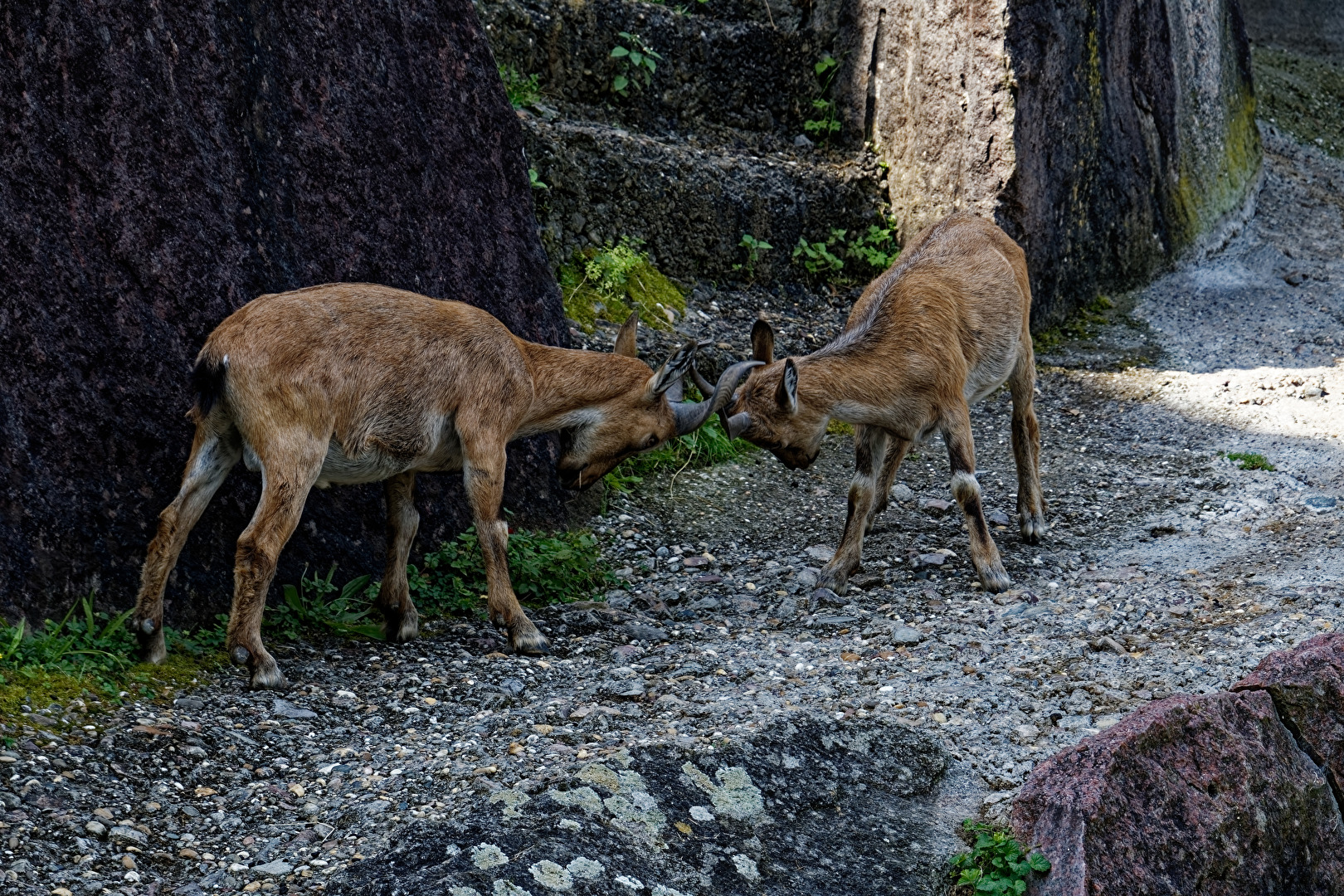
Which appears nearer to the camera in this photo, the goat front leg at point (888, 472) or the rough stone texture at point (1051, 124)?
the goat front leg at point (888, 472)

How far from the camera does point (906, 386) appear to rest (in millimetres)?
7012

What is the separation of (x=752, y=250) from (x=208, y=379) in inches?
226

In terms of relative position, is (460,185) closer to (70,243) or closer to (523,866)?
(70,243)

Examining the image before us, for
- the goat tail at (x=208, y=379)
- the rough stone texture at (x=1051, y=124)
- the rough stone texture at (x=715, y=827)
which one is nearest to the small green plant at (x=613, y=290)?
the rough stone texture at (x=1051, y=124)

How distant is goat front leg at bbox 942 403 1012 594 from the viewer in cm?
680

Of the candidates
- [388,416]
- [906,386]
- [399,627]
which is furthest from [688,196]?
[399,627]

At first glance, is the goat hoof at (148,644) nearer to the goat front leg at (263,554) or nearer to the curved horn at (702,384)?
the goat front leg at (263,554)

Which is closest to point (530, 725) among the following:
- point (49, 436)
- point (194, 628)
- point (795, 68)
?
point (194, 628)

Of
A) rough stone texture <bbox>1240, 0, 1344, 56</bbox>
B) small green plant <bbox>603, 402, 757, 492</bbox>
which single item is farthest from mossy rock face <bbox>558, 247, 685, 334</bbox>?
rough stone texture <bbox>1240, 0, 1344, 56</bbox>

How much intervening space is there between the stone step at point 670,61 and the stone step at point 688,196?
0.39 meters

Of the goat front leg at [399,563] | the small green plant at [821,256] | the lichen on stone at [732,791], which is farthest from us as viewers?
the small green plant at [821,256]

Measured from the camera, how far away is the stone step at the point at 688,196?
9344mm

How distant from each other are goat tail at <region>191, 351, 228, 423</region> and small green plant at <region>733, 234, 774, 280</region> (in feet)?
18.3

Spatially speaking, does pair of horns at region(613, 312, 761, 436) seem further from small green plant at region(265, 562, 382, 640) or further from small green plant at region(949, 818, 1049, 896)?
small green plant at region(949, 818, 1049, 896)
